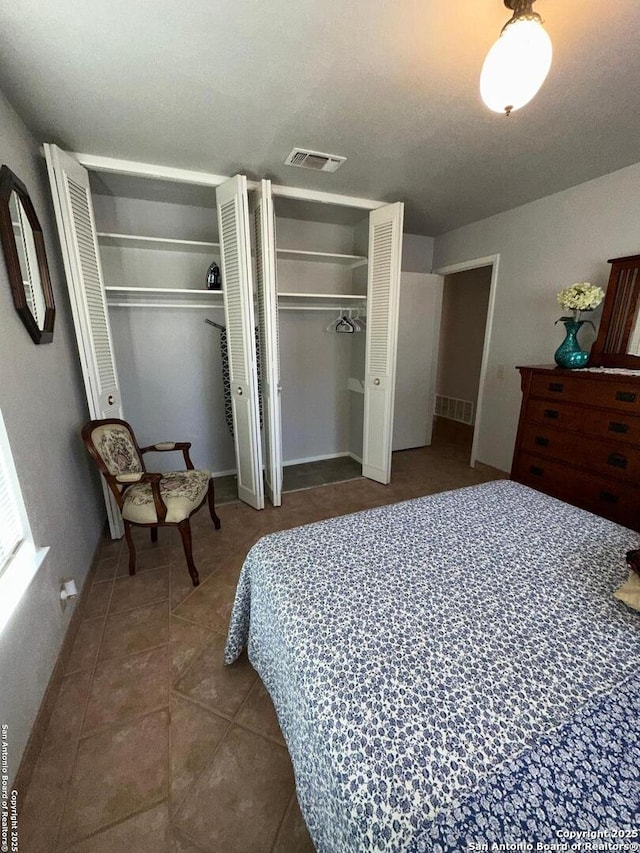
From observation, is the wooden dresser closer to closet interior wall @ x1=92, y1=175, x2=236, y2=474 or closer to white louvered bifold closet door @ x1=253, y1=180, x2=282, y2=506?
white louvered bifold closet door @ x1=253, y1=180, x2=282, y2=506

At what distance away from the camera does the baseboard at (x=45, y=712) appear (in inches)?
42.9

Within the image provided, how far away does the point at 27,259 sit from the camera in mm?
1638

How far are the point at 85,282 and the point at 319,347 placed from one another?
2.11 m

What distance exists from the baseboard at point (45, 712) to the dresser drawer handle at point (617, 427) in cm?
316

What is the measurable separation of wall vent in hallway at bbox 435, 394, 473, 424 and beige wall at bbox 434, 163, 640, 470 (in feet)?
5.07

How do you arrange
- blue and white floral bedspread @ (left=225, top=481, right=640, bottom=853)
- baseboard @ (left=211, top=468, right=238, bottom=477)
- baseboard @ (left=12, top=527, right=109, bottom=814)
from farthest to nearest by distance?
baseboard @ (left=211, top=468, right=238, bottom=477), baseboard @ (left=12, top=527, right=109, bottom=814), blue and white floral bedspread @ (left=225, top=481, right=640, bottom=853)

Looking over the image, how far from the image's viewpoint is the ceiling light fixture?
1.06 metres

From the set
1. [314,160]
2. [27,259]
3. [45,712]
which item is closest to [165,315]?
[27,259]

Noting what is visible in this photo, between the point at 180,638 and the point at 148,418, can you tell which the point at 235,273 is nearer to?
the point at 148,418

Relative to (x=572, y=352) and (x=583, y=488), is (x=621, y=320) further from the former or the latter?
(x=583, y=488)

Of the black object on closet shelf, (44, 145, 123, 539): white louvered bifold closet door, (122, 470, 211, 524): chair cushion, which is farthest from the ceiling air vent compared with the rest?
(122, 470, 211, 524): chair cushion

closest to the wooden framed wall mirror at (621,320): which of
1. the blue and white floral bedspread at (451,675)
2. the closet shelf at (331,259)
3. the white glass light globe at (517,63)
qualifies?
the blue and white floral bedspread at (451,675)

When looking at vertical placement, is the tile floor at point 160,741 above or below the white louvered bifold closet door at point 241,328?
below

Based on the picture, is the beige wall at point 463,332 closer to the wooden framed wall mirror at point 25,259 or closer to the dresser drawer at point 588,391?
the dresser drawer at point 588,391
